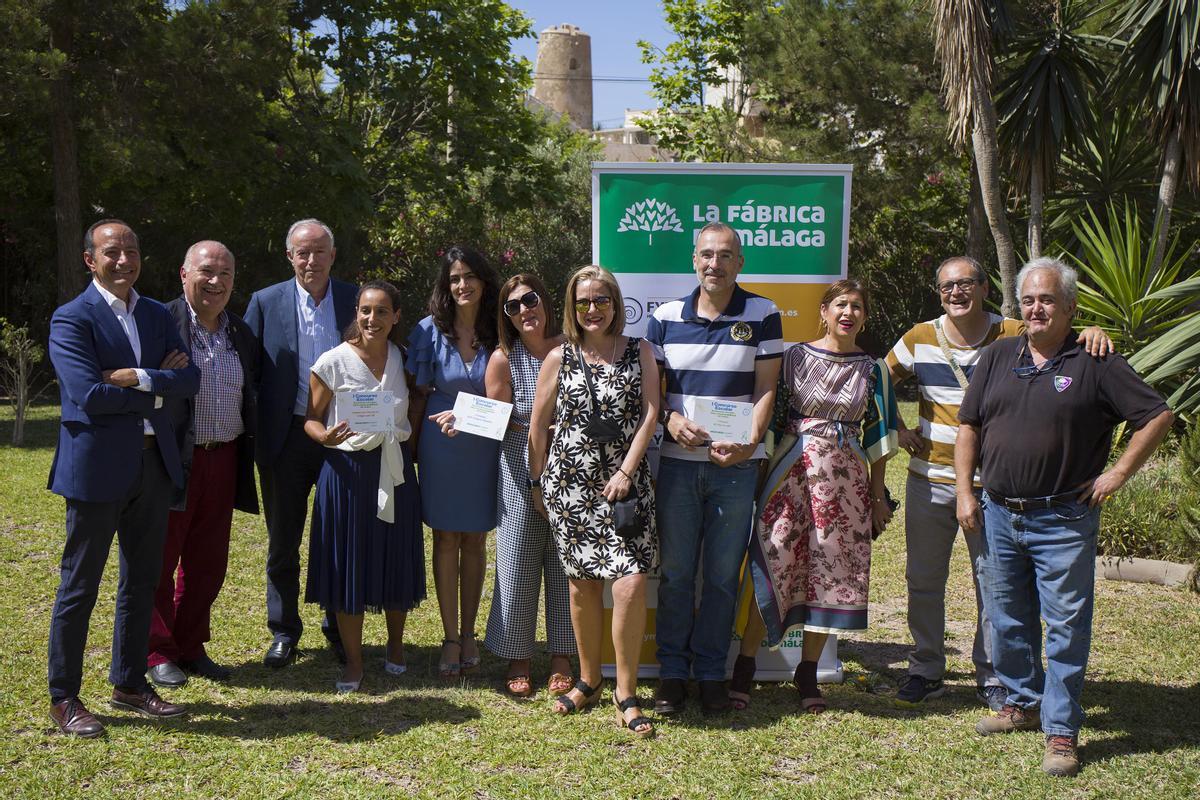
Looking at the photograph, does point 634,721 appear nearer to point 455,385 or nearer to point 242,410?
point 455,385

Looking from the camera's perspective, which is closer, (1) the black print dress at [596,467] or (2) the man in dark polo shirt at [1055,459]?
(2) the man in dark polo shirt at [1055,459]

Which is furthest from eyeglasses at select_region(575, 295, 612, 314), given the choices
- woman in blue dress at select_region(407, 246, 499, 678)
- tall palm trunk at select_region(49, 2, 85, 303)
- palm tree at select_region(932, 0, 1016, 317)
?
tall palm trunk at select_region(49, 2, 85, 303)

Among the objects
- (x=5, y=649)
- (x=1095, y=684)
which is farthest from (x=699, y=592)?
(x=5, y=649)

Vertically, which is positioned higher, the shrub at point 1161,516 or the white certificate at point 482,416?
the white certificate at point 482,416

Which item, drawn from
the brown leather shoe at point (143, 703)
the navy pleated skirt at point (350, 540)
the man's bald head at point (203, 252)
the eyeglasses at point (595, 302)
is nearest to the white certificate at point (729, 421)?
the eyeglasses at point (595, 302)

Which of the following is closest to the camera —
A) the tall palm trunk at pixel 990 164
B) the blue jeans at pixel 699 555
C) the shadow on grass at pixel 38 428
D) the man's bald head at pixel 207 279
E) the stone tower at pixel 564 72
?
the blue jeans at pixel 699 555

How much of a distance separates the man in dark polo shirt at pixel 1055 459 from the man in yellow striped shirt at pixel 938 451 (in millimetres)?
381

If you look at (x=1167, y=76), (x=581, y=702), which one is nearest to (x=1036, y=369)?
(x=581, y=702)

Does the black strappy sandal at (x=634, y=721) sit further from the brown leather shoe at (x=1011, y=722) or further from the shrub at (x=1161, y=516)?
the shrub at (x=1161, y=516)

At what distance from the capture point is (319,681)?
202 inches

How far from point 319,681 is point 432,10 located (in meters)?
14.3

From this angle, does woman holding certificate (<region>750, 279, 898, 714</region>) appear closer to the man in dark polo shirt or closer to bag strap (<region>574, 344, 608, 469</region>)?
the man in dark polo shirt

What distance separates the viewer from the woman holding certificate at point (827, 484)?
15.2 ft

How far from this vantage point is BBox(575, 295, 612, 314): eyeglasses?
4.47m
